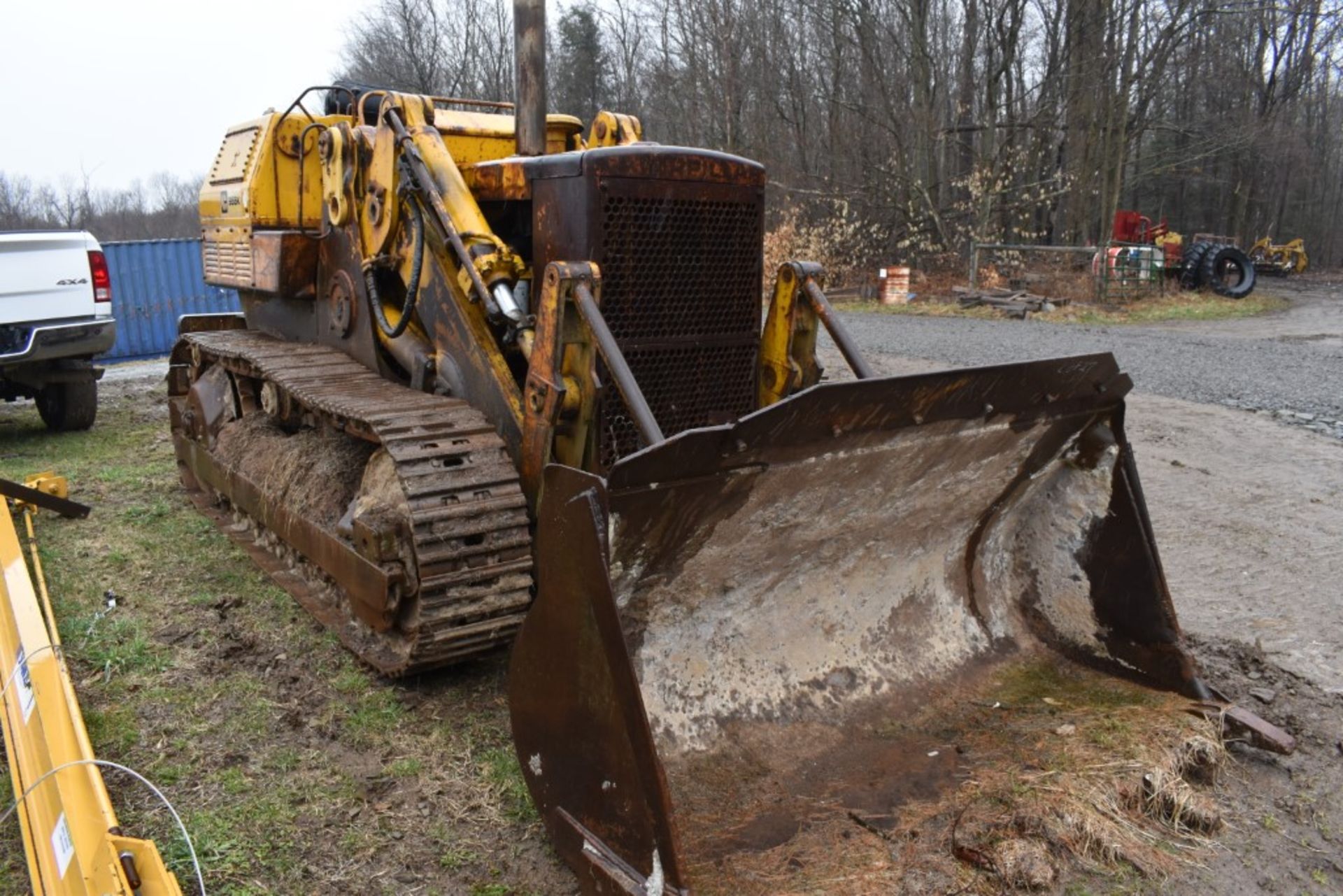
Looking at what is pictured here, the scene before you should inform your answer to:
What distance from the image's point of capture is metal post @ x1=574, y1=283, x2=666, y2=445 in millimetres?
3023

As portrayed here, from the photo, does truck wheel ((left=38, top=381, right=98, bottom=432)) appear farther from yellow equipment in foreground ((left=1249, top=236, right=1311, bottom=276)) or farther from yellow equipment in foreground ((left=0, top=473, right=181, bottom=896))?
yellow equipment in foreground ((left=1249, top=236, right=1311, bottom=276))

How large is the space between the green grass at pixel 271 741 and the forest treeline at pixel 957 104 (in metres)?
20.1

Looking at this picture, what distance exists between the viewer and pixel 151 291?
15.4 m

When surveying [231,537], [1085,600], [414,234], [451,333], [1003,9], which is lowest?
[231,537]

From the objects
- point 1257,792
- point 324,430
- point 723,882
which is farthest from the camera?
point 324,430

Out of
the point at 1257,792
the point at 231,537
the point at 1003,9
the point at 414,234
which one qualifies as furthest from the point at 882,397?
the point at 1003,9

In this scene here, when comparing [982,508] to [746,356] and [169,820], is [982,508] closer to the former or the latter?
[746,356]

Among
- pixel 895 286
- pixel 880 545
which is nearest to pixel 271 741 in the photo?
pixel 880 545

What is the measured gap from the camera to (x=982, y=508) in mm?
3691

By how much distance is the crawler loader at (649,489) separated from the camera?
2.67m

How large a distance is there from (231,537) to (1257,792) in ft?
15.5

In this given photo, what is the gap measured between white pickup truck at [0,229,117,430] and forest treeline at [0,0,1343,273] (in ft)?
57.2

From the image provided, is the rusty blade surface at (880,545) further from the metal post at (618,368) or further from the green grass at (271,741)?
the green grass at (271,741)

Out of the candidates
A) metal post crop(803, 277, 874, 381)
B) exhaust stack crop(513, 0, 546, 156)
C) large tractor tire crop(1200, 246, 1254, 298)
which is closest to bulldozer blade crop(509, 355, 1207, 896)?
metal post crop(803, 277, 874, 381)
